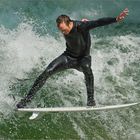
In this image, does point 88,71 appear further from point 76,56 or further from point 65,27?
point 65,27

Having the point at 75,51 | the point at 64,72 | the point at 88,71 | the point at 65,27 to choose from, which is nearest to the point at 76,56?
the point at 75,51

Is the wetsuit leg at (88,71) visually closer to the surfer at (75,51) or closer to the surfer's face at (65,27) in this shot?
the surfer at (75,51)

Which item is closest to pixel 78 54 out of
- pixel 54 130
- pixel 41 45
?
pixel 54 130

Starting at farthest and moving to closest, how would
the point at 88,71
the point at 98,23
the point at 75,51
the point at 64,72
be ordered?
the point at 64,72 < the point at 88,71 < the point at 75,51 < the point at 98,23

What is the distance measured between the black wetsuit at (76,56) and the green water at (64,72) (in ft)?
3.03

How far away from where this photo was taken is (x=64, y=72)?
11.5 m

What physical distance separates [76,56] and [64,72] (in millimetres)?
3737

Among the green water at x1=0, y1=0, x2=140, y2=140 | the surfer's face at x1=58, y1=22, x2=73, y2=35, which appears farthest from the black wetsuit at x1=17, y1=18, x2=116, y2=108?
the green water at x1=0, y1=0, x2=140, y2=140

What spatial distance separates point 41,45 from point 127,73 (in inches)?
116

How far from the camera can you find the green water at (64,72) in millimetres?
9664

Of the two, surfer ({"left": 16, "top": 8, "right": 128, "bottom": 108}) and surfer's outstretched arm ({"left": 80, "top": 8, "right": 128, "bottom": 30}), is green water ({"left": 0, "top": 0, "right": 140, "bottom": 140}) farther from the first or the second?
surfer's outstretched arm ({"left": 80, "top": 8, "right": 128, "bottom": 30})

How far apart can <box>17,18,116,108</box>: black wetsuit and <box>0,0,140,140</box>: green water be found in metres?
0.92

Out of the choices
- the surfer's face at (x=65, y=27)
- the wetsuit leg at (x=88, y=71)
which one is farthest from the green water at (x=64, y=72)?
the surfer's face at (x=65, y=27)

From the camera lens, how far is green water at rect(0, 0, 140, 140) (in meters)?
9.66
